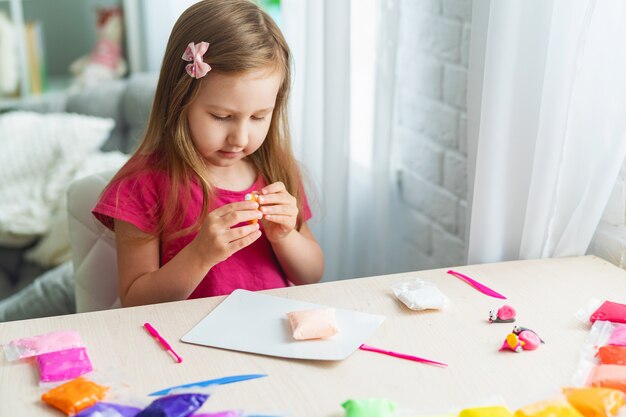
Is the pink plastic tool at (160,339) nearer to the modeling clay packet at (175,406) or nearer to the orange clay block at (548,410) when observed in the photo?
the modeling clay packet at (175,406)

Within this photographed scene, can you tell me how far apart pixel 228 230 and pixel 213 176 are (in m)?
0.26

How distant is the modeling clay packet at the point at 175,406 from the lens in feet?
3.00

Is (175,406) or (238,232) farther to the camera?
(238,232)

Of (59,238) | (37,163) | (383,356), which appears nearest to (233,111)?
(383,356)

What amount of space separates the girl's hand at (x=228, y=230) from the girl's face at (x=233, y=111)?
14 cm

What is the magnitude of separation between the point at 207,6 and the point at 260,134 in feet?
0.81

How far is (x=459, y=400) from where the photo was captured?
3.15 ft

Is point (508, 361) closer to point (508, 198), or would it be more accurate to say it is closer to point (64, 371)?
point (508, 198)

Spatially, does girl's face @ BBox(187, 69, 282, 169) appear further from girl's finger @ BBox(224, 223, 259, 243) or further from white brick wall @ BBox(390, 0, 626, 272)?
white brick wall @ BBox(390, 0, 626, 272)

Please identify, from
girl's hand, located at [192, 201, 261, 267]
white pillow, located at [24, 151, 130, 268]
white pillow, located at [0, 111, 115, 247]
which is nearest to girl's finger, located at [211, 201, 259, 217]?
girl's hand, located at [192, 201, 261, 267]

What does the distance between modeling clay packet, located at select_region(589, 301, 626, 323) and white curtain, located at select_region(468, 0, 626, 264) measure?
0.25 metres

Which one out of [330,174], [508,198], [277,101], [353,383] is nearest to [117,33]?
[330,174]

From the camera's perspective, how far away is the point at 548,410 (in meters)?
0.91

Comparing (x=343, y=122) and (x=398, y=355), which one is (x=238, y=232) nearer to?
(x=398, y=355)
